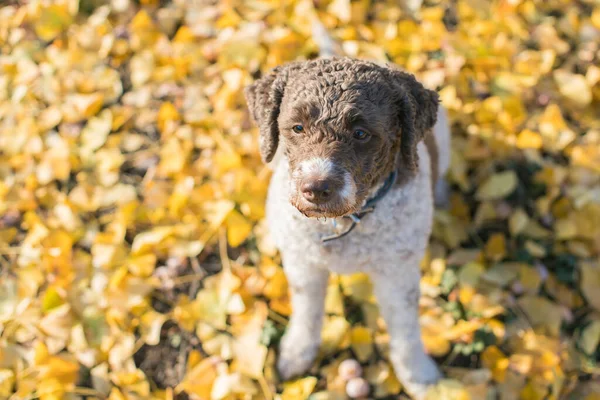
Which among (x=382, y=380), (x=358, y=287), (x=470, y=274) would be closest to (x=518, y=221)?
(x=470, y=274)

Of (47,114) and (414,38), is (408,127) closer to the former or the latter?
(414,38)

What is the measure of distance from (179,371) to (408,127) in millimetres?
2082

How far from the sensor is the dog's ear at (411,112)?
97.8 inches

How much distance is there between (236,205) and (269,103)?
137 centimetres

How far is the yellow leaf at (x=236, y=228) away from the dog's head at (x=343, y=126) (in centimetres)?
129

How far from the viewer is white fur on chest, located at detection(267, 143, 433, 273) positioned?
268 cm

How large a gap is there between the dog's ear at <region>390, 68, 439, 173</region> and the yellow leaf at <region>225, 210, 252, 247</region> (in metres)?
1.49

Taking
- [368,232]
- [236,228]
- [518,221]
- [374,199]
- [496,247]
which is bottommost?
[496,247]

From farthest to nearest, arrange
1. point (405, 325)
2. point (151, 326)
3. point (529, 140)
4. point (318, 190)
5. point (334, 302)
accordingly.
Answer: point (529, 140) → point (334, 302) → point (151, 326) → point (405, 325) → point (318, 190)

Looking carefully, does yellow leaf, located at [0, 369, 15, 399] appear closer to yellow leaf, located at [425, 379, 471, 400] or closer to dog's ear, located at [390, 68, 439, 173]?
yellow leaf, located at [425, 379, 471, 400]

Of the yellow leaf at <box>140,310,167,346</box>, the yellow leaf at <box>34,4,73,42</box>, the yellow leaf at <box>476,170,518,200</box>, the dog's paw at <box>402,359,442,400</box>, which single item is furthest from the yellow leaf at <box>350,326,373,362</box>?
the yellow leaf at <box>34,4,73,42</box>

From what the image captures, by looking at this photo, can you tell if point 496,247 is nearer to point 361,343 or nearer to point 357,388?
point 361,343

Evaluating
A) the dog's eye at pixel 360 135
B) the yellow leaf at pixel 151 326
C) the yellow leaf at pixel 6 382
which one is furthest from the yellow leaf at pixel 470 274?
the yellow leaf at pixel 6 382

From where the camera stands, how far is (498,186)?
155 inches
